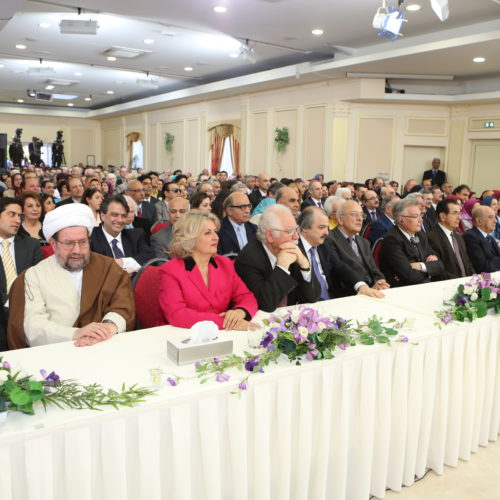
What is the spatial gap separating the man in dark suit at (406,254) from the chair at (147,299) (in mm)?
2062

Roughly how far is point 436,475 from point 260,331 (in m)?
1.28

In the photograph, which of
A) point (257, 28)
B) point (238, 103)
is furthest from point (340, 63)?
point (238, 103)

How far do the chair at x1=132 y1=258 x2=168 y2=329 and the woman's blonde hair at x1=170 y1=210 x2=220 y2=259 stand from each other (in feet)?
0.78

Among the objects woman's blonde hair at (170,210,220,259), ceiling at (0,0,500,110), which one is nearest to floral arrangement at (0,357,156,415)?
woman's blonde hair at (170,210,220,259)

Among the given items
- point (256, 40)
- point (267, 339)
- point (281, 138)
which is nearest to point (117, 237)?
point (267, 339)

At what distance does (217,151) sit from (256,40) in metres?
6.51

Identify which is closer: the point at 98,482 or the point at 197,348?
the point at 98,482

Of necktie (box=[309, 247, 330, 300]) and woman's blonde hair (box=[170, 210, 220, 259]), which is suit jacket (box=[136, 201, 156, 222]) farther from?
woman's blonde hair (box=[170, 210, 220, 259])

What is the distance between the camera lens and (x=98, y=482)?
1.62 meters

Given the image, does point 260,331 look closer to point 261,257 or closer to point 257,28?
point 261,257

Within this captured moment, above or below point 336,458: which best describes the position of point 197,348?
above

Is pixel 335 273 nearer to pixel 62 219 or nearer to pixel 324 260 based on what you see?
pixel 324 260

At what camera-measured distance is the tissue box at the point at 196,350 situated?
1945 mm

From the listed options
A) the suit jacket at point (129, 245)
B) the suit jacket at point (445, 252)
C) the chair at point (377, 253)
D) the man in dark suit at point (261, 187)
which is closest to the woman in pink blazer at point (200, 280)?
the suit jacket at point (129, 245)
